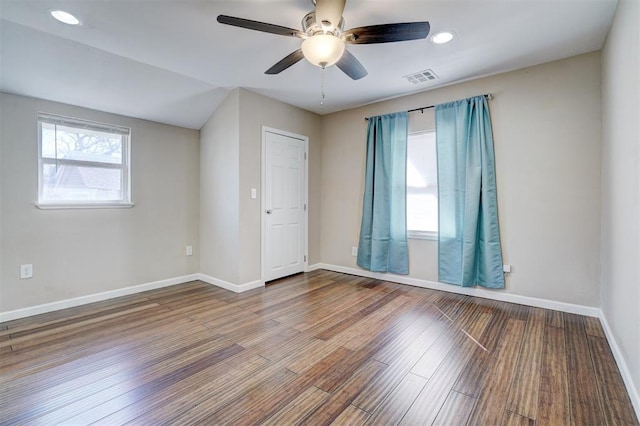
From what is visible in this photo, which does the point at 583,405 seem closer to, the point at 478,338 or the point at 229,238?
the point at 478,338

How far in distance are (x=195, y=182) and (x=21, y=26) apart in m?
2.28

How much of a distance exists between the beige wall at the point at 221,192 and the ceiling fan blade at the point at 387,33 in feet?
6.94

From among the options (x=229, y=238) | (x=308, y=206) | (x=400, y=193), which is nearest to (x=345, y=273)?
(x=308, y=206)

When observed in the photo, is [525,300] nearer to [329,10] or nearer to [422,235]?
[422,235]

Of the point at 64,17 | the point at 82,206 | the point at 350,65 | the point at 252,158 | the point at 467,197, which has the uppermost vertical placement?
the point at 64,17

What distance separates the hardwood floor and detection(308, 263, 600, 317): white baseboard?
123 millimetres

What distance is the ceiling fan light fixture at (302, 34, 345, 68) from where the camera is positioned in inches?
73.6

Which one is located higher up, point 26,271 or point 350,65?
point 350,65

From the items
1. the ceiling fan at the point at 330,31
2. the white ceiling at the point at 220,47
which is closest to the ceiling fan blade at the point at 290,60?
the ceiling fan at the point at 330,31

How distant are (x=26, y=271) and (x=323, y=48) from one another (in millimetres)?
3535

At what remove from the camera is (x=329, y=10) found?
1.79 metres

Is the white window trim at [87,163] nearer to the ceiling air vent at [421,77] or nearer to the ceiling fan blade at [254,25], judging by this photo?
the ceiling fan blade at [254,25]

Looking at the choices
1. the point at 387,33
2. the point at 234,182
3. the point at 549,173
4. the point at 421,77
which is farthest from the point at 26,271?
the point at 549,173

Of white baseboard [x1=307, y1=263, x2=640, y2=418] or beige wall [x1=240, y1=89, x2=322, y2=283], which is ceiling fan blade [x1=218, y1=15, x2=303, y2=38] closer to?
beige wall [x1=240, y1=89, x2=322, y2=283]
